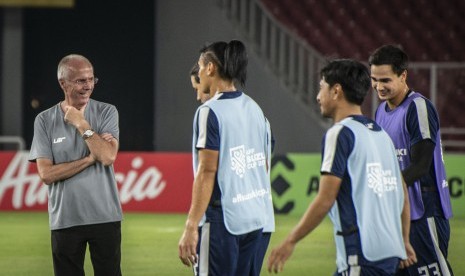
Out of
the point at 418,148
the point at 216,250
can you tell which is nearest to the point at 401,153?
the point at 418,148

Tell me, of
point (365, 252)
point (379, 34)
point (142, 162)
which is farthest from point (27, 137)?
point (365, 252)

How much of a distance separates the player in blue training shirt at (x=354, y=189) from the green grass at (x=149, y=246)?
16.7 feet

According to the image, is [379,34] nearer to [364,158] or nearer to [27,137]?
[27,137]

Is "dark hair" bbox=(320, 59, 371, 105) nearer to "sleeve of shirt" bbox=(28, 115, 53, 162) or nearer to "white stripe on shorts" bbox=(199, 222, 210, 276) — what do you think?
"white stripe on shorts" bbox=(199, 222, 210, 276)

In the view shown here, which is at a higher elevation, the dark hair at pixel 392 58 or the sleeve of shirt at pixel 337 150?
the dark hair at pixel 392 58

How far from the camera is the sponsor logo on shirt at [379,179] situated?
486cm

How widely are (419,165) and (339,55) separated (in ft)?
48.0

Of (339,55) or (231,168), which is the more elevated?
(339,55)

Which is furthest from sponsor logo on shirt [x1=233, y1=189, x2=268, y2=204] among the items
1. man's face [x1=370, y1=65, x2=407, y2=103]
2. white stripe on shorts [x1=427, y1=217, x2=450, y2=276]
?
white stripe on shorts [x1=427, y1=217, x2=450, y2=276]

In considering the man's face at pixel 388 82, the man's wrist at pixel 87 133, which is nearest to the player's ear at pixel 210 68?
the man's wrist at pixel 87 133

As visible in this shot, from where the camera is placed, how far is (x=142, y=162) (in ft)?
54.9

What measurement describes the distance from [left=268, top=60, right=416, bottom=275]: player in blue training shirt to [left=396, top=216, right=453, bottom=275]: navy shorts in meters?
1.49

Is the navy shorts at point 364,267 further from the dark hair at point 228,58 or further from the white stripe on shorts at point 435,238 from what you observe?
the white stripe on shorts at point 435,238

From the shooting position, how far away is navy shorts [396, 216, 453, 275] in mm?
6512
